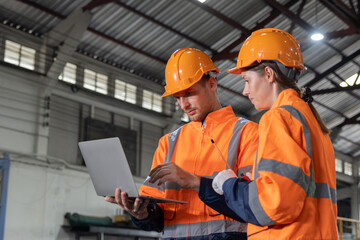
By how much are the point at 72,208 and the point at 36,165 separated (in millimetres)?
1986

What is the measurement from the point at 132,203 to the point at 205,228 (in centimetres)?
54

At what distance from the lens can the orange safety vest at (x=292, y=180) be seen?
2.16 meters

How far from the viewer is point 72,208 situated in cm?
1553

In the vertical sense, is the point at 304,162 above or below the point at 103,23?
below

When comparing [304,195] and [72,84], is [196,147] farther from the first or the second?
[72,84]

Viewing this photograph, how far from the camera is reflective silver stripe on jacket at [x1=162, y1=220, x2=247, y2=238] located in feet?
10.0

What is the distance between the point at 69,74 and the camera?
15.7m

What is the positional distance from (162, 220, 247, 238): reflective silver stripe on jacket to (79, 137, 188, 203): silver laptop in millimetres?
269

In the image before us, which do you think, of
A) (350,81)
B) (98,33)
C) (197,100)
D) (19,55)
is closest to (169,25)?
(98,33)

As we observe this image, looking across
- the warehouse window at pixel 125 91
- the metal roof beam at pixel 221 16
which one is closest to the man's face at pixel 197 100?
the metal roof beam at pixel 221 16

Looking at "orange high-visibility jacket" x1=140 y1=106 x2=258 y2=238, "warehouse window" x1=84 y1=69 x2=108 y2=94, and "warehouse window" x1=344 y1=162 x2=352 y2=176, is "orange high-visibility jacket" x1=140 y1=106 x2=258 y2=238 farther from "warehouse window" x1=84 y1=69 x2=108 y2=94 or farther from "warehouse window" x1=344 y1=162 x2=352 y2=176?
"warehouse window" x1=344 y1=162 x2=352 y2=176

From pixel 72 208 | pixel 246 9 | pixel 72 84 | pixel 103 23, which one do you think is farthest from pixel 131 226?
pixel 246 9

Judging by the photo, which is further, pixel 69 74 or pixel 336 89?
pixel 336 89

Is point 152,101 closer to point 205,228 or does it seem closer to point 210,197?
point 205,228
